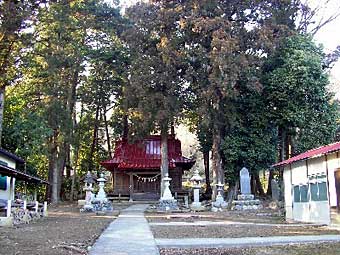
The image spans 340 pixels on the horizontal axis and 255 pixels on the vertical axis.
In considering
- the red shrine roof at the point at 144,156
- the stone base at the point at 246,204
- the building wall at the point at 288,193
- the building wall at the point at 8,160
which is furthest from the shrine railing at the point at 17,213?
the red shrine roof at the point at 144,156

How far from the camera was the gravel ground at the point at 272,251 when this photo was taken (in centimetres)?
885

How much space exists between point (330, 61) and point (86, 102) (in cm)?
2097

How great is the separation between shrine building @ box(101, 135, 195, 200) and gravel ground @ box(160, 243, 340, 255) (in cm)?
2616

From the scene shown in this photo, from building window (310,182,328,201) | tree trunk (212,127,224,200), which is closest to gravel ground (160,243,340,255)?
building window (310,182,328,201)

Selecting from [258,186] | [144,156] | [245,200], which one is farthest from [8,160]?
[258,186]

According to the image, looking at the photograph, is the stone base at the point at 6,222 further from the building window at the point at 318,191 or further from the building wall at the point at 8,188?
the building window at the point at 318,191

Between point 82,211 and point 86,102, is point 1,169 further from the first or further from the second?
point 86,102

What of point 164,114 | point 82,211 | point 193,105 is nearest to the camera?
point 82,211

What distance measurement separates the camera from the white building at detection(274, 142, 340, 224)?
1504cm

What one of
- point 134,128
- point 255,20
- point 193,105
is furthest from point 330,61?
point 134,128

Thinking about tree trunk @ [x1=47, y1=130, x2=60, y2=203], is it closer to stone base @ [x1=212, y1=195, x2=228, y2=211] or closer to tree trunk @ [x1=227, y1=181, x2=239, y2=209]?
stone base @ [x1=212, y1=195, x2=228, y2=211]

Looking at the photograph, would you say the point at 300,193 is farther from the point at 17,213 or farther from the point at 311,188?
the point at 17,213

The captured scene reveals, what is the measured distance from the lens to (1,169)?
18.2 m

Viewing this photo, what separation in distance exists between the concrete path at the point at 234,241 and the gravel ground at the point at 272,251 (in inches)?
18.8
